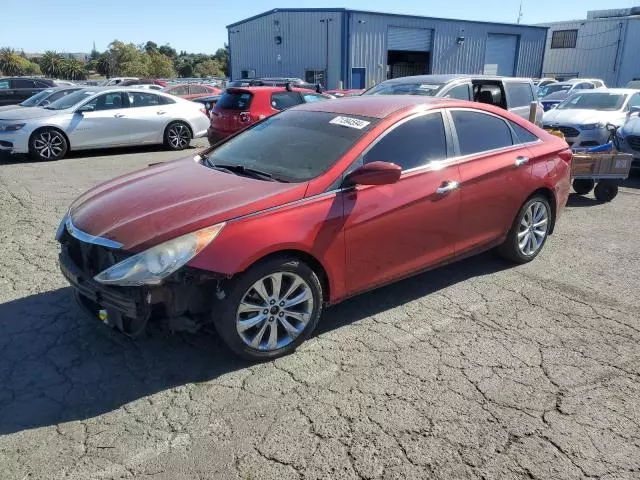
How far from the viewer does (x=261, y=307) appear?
3.20m

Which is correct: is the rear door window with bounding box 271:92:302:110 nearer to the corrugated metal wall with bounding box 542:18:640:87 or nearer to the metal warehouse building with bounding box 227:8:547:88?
the metal warehouse building with bounding box 227:8:547:88

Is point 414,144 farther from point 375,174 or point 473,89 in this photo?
point 473,89

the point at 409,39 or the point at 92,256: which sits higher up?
the point at 409,39

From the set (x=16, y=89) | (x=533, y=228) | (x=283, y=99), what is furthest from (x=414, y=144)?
(x=16, y=89)

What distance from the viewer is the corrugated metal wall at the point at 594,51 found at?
129 ft

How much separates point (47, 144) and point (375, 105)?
885 centimetres

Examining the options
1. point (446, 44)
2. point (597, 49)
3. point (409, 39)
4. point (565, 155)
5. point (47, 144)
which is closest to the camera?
point (565, 155)

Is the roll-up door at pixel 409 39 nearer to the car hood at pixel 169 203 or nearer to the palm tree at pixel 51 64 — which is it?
the car hood at pixel 169 203

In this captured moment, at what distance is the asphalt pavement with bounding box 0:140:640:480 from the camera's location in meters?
2.49

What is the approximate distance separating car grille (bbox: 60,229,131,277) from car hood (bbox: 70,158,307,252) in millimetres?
77

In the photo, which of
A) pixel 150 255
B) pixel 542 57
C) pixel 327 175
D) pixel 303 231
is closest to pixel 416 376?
pixel 303 231

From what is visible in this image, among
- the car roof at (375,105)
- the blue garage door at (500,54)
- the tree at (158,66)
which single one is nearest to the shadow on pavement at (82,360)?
the car roof at (375,105)

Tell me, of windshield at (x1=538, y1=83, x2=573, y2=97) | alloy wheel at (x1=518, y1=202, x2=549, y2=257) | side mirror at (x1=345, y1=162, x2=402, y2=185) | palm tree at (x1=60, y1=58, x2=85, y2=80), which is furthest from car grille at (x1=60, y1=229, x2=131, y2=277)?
palm tree at (x1=60, y1=58, x2=85, y2=80)

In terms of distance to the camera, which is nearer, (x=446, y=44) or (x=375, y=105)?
(x=375, y=105)
